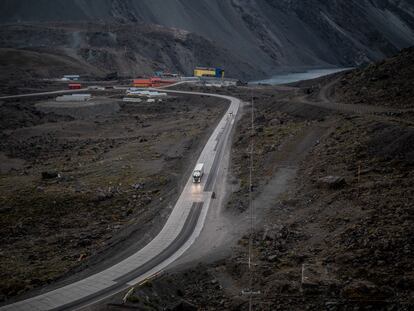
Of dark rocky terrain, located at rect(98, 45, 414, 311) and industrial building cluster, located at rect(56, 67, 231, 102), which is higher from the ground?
industrial building cluster, located at rect(56, 67, 231, 102)

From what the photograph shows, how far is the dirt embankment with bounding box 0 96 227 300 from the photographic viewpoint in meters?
28.1

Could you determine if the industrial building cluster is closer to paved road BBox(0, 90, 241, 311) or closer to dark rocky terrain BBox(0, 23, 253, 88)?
dark rocky terrain BBox(0, 23, 253, 88)

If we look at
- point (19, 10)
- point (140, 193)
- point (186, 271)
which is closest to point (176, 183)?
point (140, 193)

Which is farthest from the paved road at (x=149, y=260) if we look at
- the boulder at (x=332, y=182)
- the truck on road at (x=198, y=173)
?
the boulder at (x=332, y=182)

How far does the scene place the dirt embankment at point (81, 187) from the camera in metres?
28.1

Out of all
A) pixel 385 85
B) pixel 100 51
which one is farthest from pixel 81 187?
pixel 100 51

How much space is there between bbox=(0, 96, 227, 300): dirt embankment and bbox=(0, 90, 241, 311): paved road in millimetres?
1174

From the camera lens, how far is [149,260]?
87.0 ft

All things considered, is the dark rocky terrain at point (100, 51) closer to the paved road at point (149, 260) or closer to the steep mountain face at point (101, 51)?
the steep mountain face at point (101, 51)

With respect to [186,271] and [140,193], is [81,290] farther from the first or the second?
[140,193]

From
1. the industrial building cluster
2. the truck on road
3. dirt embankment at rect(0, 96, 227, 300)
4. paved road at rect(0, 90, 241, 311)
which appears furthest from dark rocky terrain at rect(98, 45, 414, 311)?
the industrial building cluster

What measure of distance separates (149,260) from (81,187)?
17.0 meters

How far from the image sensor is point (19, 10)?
185125 millimetres

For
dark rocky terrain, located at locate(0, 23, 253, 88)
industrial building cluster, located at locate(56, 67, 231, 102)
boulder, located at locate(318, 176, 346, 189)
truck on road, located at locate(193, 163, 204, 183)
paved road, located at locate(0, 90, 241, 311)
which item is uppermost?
dark rocky terrain, located at locate(0, 23, 253, 88)
